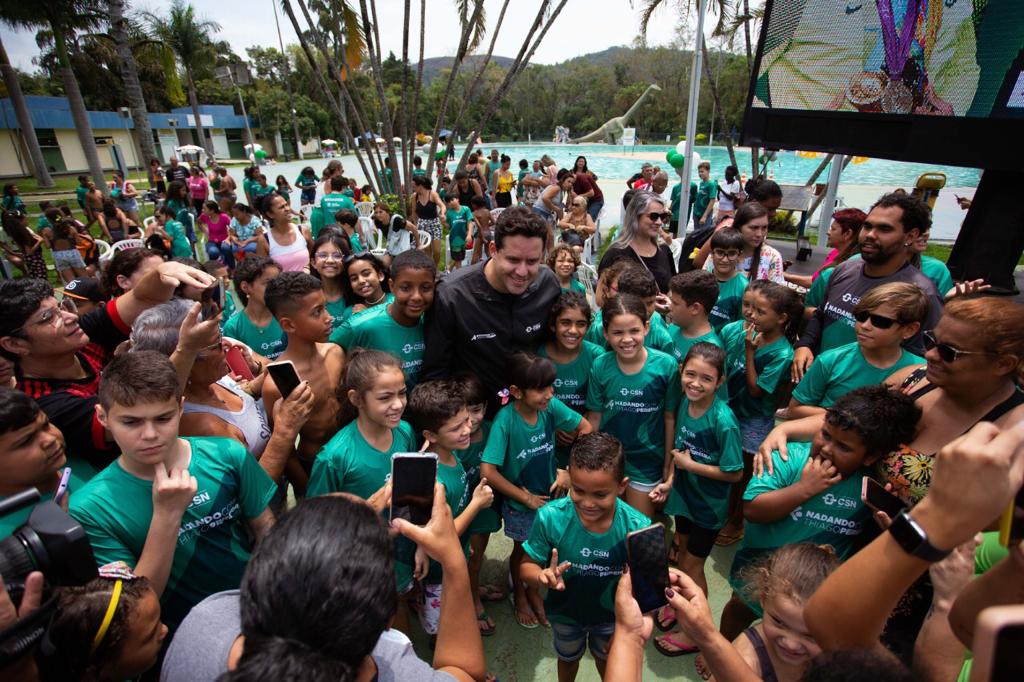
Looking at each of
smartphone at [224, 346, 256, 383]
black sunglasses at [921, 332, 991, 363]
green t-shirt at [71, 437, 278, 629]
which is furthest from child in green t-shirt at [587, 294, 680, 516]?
smartphone at [224, 346, 256, 383]

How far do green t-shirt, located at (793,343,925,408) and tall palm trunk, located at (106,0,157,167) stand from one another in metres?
23.7

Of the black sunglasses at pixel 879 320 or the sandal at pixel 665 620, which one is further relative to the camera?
the sandal at pixel 665 620

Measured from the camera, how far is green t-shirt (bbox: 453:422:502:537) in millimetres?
2922

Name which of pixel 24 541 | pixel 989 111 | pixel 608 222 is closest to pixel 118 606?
pixel 24 541

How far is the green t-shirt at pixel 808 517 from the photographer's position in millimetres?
2109

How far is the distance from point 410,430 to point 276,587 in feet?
5.56

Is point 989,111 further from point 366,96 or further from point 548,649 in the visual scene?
point 366,96

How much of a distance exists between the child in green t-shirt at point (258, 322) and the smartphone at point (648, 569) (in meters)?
3.16

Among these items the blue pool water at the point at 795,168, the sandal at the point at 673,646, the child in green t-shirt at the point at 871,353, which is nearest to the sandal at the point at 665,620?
the sandal at the point at 673,646

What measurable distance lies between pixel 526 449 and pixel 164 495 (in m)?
1.68

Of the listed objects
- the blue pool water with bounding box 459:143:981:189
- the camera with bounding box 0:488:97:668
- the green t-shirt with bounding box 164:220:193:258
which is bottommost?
the blue pool water with bounding box 459:143:981:189

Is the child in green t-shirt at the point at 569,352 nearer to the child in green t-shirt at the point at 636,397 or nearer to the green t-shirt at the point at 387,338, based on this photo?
the child in green t-shirt at the point at 636,397

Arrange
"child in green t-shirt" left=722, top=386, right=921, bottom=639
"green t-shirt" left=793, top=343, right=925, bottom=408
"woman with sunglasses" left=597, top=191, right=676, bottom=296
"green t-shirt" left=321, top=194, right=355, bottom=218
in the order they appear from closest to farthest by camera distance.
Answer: "child in green t-shirt" left=722, top=386, right=921, bottom=639, "green t-shirt" left=793, top=343, right=925, bottom=408, "woman with sunglasses" left=597, top=191, right=676, bottom=296, "green t-shirt" left=321, top=194, right=355, bottom=218

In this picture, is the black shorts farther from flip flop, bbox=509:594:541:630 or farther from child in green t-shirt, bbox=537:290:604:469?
flip flop, bbox=509:594:541:630
